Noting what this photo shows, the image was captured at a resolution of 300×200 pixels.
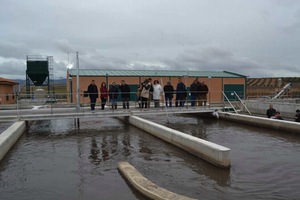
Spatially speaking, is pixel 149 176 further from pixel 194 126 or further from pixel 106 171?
pixel 194 126

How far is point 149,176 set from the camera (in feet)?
28.3

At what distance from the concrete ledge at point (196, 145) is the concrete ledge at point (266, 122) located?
5495 mm

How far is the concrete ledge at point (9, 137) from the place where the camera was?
1079cm

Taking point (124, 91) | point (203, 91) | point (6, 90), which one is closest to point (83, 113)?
point (124, 91)

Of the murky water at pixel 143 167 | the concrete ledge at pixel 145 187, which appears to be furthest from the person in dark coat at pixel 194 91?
the concrete ledge at pixel 145 187

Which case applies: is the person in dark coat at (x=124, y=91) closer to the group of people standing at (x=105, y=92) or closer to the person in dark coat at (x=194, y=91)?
the group of people standing at (x=105, y=92)

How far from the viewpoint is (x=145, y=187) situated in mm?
7230

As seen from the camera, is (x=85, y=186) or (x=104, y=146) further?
(x=104, y=146)

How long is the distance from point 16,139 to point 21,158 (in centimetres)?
306

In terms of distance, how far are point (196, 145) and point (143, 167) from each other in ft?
6.75

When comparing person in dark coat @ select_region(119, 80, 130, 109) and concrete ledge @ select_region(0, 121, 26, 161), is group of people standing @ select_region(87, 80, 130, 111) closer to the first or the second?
person in dark coat @ select_region(119, 80, 130, 109)

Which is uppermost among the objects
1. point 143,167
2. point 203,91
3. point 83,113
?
point 203,91

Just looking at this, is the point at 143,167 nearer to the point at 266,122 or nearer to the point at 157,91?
the point at 266,122

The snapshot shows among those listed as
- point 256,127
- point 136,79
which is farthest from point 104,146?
point 136,79
